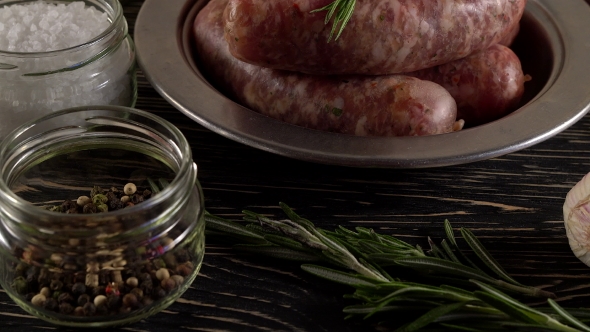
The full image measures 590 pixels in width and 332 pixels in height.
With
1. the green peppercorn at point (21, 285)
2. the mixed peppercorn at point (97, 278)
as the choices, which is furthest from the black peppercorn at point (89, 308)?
the green peppercorn at point (21, 285)

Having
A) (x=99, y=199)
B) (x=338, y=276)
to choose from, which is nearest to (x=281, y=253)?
(x=338, y=276)

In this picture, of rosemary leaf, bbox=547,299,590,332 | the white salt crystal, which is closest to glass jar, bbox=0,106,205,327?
the white salt crystal

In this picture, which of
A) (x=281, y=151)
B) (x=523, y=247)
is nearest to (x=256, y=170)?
(x=281, y=151)

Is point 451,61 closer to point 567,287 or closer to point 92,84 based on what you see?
point 567,287

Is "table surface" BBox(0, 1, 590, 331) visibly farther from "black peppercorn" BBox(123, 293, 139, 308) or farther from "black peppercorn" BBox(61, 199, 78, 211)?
"black peppercorn" BBox(61, 199, 78, 211)

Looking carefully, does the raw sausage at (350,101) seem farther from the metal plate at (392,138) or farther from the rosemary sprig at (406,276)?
the rosemary sprig at (406,276)

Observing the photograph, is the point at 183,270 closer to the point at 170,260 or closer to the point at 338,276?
the point at 170,260
